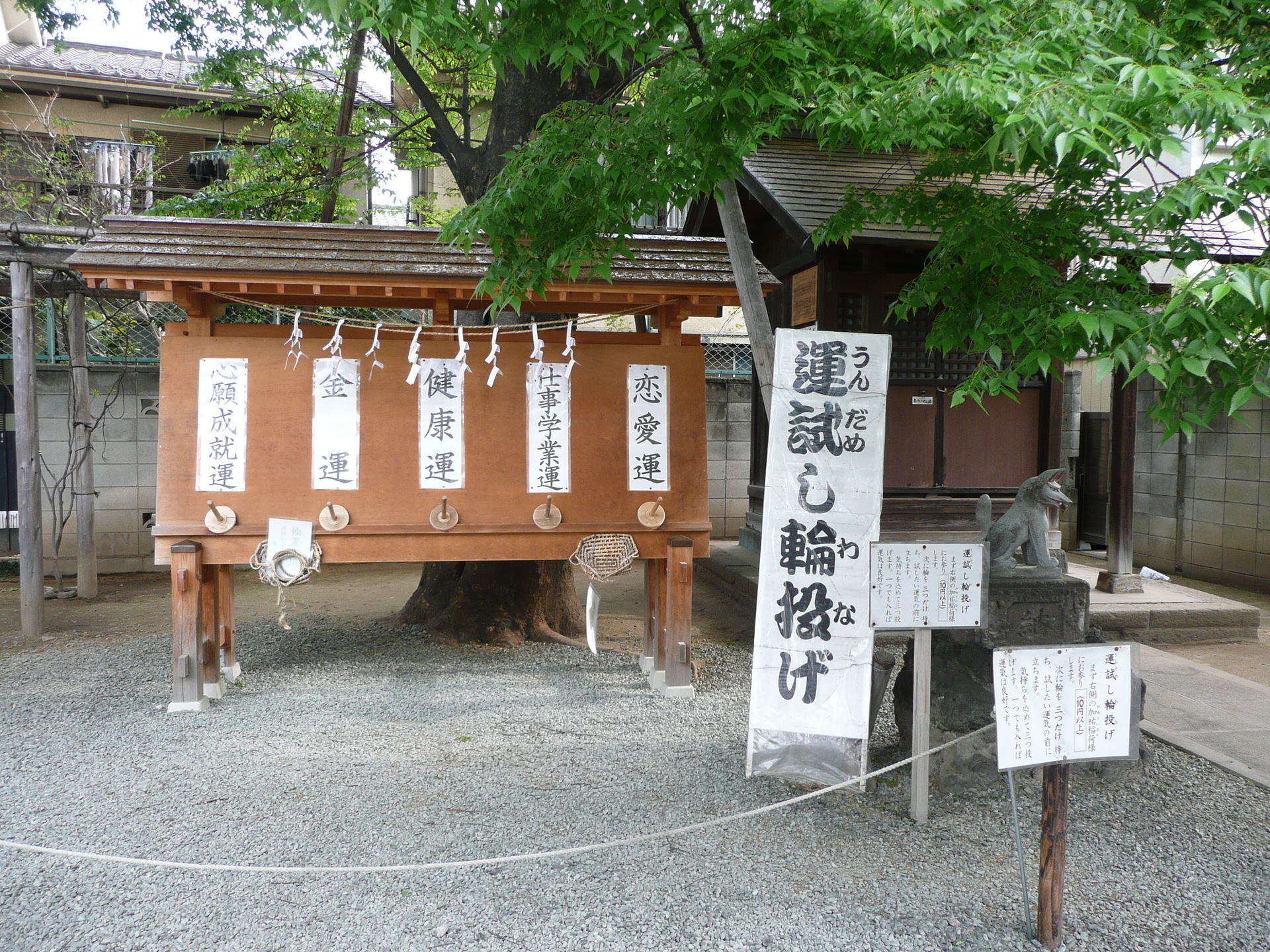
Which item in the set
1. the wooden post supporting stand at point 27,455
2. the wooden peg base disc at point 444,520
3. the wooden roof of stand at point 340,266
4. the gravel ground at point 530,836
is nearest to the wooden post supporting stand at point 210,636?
the gravel ground at point 530,836

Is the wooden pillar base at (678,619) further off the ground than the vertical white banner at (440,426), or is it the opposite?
the vertical white banner at (440,426)

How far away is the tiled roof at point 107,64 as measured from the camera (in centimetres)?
1259

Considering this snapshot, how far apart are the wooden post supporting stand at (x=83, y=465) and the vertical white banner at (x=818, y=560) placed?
7881 millimetres

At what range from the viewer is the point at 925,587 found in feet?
12.7

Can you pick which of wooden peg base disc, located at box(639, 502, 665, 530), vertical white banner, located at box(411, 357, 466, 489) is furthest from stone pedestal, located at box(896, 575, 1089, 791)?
vertical white banner, located at box(411, 357, 466, 489)

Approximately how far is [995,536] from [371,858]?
3415mm

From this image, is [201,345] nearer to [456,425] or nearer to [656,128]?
[456,425]

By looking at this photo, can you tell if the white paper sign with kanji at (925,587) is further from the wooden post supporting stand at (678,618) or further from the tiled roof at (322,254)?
the tiled roof at (322,254)

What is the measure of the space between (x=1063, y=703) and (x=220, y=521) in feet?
16.1

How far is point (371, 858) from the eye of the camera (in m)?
3.54

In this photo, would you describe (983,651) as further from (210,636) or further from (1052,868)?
(210,636)

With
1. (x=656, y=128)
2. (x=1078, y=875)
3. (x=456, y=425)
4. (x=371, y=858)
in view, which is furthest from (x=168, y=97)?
(x=1078, y=875)

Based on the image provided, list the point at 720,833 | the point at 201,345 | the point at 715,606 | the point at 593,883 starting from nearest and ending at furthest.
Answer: the point at 593,883 → the point at 720,833 → the point at 201,345 → the point at 715,606

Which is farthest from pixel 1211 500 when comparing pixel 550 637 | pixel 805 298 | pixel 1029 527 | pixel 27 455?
pixel 27 455
